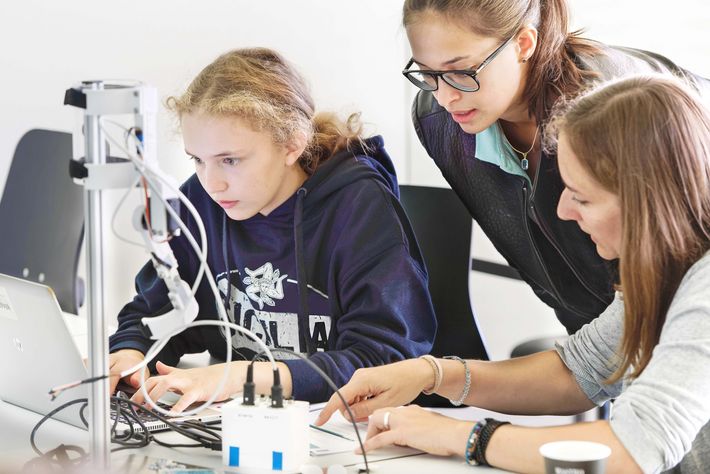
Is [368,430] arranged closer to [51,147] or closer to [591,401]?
[591,401]

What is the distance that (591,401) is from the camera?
1481 mm

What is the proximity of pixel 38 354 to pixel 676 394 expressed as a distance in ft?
2.87

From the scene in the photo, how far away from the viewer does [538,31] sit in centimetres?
168

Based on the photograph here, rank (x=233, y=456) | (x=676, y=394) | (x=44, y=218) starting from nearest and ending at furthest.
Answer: (x=676, y=394), (x=233, y=456), (x=44, y=218)

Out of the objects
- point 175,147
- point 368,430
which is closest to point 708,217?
point 368,430

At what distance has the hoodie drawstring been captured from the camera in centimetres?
174

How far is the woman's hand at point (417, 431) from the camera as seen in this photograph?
1.23 metres

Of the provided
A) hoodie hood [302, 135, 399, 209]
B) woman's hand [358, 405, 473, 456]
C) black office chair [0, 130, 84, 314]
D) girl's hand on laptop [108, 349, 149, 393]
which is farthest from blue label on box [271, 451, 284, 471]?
black office chair [0, 130, 84, 314]

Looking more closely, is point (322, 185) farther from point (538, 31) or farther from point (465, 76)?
point (538, 31)

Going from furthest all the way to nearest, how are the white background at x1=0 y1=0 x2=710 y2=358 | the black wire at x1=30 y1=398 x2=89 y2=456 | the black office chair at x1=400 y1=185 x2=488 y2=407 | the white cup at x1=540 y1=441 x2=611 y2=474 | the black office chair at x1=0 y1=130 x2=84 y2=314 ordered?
the white background at x1=0 y1=0 x2=710 y2=358, the black office chair at x1=0 y1=130 x2=84 y2=314, the black office chair at x1=400 y1=185 x2=488 y2=407, the black wire at x1=30 y1=398 x2=89 y2=456, the white cup at x1=540 y1=441 x2=611 y2=474

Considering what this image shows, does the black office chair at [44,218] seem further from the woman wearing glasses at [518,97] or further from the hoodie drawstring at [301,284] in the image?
the woman wearing glasses at [518,97]

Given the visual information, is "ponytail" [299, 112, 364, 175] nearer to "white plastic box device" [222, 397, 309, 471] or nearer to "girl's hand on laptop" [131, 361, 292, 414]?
"girl's hand on laptop" [131, 361, 292, 414]

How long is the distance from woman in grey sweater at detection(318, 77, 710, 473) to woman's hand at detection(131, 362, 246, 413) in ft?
0.93

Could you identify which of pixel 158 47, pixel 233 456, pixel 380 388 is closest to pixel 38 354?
pixel 233 456
